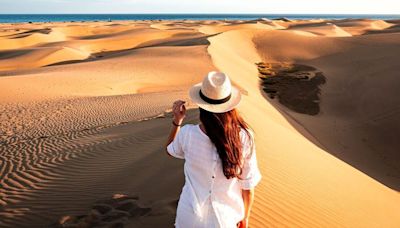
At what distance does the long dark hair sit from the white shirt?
65 millimetres

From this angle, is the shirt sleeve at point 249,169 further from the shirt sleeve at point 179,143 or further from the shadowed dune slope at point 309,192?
the shadowed dune slope at point 309,192

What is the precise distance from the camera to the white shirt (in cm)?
253

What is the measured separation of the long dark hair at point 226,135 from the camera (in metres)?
2.42

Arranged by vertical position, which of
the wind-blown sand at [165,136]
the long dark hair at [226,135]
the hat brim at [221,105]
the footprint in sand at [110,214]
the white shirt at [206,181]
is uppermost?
the hat brim at [221,105]

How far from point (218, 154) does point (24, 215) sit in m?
3.87

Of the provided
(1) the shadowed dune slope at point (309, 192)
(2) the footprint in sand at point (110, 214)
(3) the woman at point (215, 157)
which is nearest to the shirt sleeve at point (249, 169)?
(3) the woman at point (215, 157)

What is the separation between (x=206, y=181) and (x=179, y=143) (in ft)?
1.01

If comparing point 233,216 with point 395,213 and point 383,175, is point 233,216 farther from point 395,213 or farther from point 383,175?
point 383,175

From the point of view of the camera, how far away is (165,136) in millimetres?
7410

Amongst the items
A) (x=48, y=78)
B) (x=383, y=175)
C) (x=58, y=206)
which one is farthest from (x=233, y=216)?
(x=48, y=78)

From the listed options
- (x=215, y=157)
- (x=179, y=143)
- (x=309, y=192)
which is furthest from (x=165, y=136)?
(x=215, y=157)

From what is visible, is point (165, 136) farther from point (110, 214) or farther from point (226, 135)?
point (226, 135)

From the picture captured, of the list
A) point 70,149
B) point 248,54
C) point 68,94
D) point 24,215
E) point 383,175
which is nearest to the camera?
point 24,215

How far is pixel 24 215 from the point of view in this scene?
5289 millimetres
